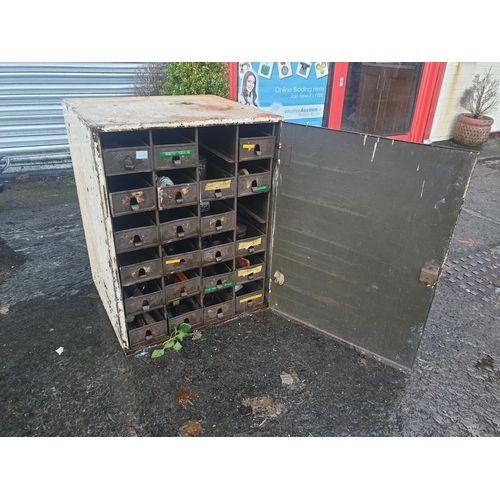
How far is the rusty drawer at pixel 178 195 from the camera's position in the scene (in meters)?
2.87

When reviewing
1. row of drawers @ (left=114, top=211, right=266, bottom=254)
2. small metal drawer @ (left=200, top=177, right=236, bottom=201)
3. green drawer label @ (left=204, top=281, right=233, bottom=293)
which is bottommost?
green drawer label @ (left=204, top=281, right=233, bottom=293)

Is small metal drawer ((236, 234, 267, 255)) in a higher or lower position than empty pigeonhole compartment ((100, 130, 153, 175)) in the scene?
lower

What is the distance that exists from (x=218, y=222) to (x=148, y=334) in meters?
1.08

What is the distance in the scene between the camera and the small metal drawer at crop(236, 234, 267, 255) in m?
3.43

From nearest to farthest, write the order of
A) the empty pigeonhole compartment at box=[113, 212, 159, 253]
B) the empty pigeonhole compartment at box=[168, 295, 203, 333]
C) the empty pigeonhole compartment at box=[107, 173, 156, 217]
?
the empty pigeonhole compartment at box=[107, 173, 156, 217], the empty pigeonhole compartment at box=[113, 212, 159, 253], the empty pigeonhole compartment at box=[168, 295, 203, 333]

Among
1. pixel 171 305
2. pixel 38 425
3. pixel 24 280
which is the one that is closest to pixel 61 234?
pixel 24 280

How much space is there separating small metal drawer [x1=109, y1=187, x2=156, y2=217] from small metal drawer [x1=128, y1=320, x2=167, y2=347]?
39.3 inches

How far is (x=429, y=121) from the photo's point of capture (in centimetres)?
965

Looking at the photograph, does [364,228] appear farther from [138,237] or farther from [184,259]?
[138,237]

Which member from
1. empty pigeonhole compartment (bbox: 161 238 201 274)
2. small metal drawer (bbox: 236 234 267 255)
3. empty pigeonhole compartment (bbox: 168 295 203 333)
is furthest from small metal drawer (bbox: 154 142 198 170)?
empty pigeonhole compartment (bbox: 168 295 203 333)

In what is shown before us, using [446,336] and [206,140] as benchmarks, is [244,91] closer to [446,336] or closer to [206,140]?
[206,140]

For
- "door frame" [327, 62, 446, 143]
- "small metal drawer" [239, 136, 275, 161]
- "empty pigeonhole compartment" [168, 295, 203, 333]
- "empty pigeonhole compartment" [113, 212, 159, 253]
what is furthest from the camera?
"door frame" [327, 62, 446, 143]

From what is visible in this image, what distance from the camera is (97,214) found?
116 inches

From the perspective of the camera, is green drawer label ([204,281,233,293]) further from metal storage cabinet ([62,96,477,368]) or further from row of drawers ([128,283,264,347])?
row of drawers ([128,283,264,347])
